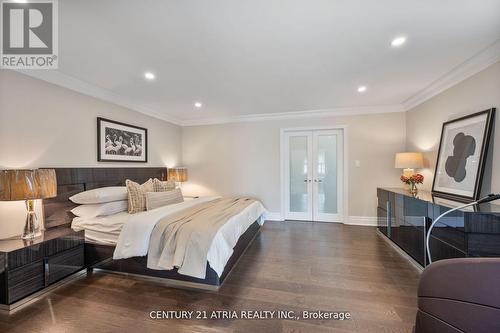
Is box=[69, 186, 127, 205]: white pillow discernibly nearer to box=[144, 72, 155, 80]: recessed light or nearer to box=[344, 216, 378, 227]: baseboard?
box=[144, 72, 155, 80]: recessed light

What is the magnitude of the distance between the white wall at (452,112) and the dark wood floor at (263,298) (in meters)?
1.49

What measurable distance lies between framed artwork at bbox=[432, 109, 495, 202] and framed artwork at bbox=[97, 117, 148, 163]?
474 centimetres

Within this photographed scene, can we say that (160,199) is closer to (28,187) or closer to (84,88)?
(28,187)

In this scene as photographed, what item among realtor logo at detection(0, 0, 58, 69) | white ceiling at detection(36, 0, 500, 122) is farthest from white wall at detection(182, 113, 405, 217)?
realtor logo at detection(0, 0, 58, 69)

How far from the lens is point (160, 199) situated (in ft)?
9.83

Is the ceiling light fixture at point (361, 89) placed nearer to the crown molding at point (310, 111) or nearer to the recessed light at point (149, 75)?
the crown molding at point (310, 111)

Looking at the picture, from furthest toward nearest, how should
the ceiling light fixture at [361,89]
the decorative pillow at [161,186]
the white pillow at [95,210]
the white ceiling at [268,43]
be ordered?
the decorative pillow at [161,186] < the ceiling light fixture at [361,89] < the white pillow at [95,210] < the white ceiling at [268,43]

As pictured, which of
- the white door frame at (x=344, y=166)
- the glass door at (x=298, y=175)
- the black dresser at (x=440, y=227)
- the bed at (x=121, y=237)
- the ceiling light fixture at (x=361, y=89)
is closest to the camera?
the black dresser at (x=440, y=227)

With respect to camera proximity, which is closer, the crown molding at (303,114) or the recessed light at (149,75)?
the recessed light at (149,75)

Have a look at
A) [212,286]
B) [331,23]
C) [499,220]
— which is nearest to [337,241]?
[499,220]

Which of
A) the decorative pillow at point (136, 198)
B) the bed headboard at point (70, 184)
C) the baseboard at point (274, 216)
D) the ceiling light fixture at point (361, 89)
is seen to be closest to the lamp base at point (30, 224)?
the bed headboard at point (70, 184)

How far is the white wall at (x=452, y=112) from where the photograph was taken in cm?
217

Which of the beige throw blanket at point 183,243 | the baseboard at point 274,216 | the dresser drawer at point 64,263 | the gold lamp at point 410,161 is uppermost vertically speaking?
the gold lamp at point 410,161

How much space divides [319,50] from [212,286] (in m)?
2.63
